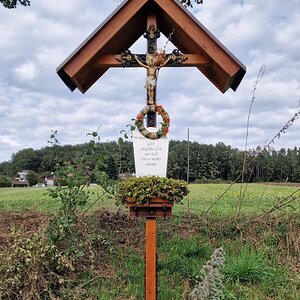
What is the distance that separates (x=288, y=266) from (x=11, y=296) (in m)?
3.71

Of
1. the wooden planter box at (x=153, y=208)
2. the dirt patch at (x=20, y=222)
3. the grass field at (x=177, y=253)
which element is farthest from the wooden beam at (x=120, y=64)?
the dirt patch at (x=20, y=222)

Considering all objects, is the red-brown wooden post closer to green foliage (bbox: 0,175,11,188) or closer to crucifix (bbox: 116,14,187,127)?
crucifix (bbox: 116,14,187,127)

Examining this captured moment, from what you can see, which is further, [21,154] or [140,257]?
[21,154]

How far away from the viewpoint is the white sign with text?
4922mm

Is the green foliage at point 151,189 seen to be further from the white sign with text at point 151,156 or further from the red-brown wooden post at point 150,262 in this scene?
the red-brown wooden post at point 150,262

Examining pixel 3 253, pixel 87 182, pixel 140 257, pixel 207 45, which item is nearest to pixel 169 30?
pixel 207 45

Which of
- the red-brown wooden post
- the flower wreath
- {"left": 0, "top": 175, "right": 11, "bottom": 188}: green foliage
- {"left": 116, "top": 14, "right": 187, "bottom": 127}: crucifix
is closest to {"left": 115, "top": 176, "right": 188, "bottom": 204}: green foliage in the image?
the red-brown wooden post

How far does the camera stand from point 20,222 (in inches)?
268

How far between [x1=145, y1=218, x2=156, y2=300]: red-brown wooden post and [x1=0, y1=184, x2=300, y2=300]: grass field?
36 centimetres

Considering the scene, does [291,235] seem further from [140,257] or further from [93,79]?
[93,79]

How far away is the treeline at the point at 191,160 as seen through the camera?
6117 millimetres

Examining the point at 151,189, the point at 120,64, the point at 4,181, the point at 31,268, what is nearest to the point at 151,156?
the point at 151,189

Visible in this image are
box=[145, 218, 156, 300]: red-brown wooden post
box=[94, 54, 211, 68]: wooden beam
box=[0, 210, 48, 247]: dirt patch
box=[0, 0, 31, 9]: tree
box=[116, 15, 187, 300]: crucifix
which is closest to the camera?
box=[145, 218, 156, 300]: red-brown wooden post

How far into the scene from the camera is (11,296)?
505 cm
